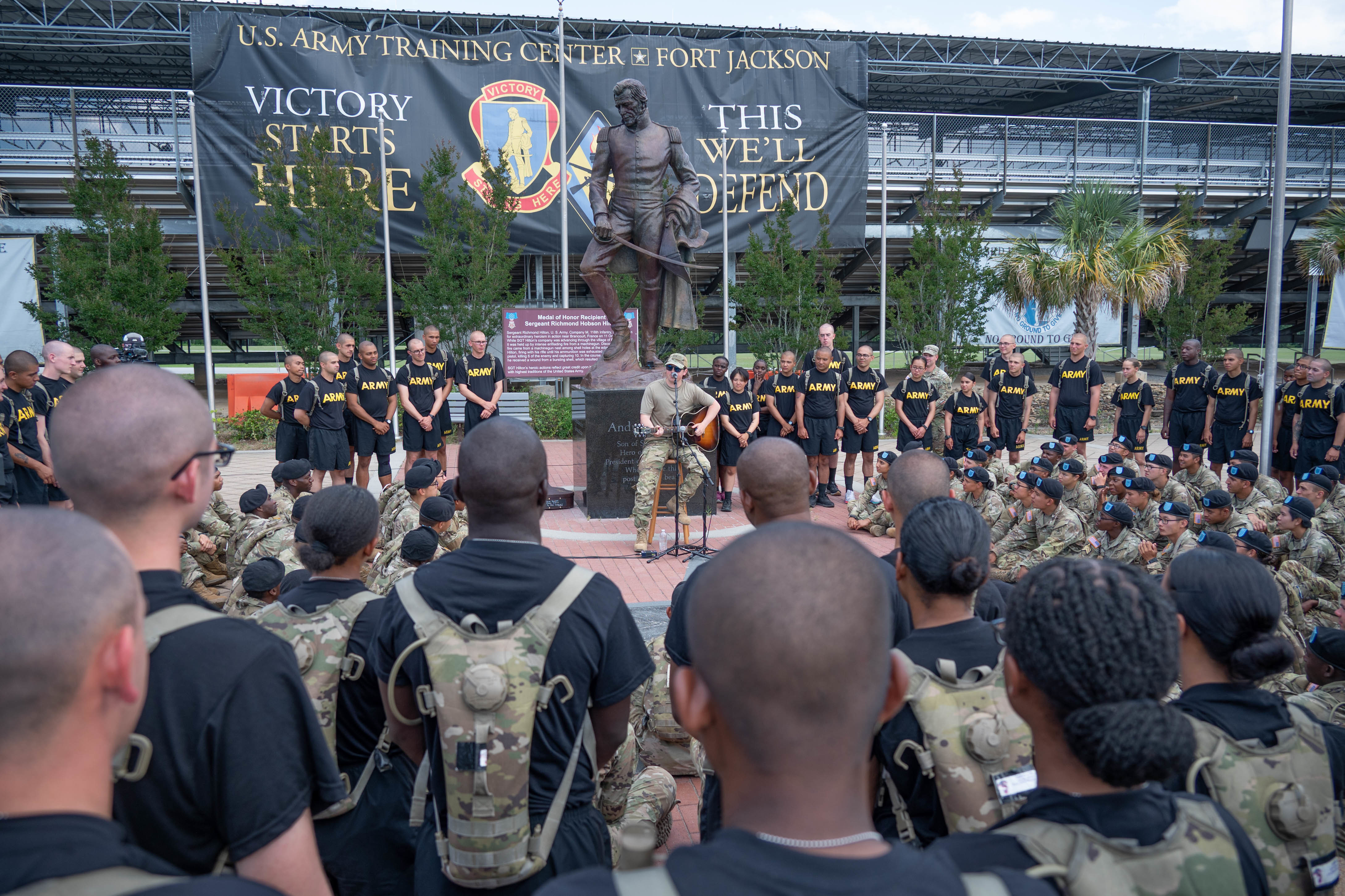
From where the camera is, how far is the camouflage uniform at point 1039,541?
7430 mm

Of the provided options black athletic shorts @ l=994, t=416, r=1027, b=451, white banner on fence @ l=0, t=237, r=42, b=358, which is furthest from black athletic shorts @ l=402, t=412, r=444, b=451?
white banner on fence @ l=0, t=237, r=42, b=358

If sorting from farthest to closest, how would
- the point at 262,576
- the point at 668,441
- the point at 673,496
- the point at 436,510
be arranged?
1. the point at 673,496
2. the point at 668,441
3. the point at 436,510
4. the point at 262,576

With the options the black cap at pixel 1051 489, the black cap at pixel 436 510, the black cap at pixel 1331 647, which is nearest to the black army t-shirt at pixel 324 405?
the black cap at pixel 436 510

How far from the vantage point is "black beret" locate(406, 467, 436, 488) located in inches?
A: 263

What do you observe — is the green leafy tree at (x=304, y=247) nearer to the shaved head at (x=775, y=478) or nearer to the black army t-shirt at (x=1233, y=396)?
the black army t-shirt at (x=1233, y=396)

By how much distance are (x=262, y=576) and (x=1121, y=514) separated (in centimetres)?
613

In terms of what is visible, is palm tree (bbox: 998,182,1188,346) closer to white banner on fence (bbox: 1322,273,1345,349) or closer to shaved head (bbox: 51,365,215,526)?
white banner on fence (bbox: 1322,273,1345,349)

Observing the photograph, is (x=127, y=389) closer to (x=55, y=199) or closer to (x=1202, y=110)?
(x=55, y=199)

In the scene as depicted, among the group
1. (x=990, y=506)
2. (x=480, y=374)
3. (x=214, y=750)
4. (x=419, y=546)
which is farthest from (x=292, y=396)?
(x=214, y=750)

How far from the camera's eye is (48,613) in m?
1.25

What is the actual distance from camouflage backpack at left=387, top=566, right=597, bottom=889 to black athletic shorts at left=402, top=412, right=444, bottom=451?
8725mm

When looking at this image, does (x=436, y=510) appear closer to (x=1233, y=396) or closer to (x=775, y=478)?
(x=775, y=478)

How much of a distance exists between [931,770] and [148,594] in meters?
1.83

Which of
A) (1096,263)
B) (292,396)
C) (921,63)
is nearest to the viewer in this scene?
(292,396)
